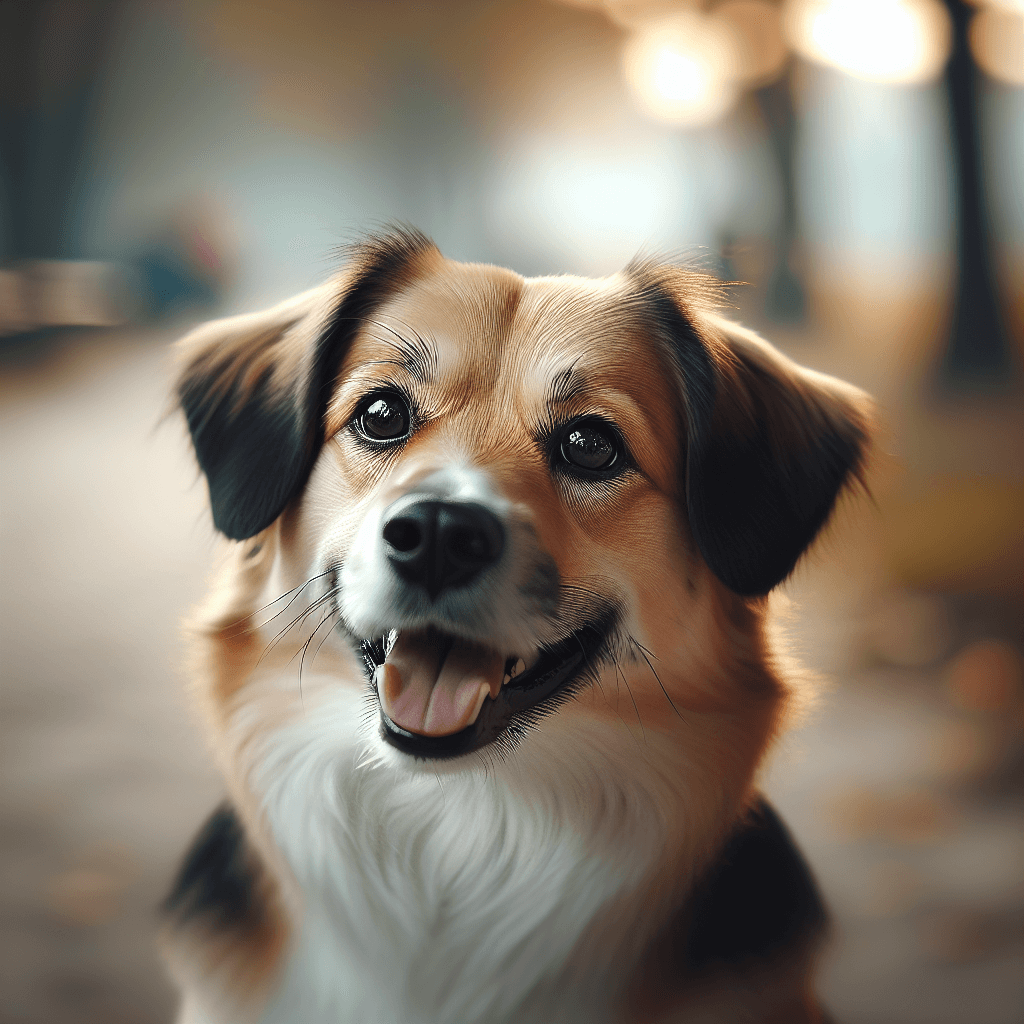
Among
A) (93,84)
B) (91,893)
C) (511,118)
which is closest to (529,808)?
(91,893)

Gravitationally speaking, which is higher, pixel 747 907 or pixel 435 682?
pixel 435 682

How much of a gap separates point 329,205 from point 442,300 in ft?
1.48

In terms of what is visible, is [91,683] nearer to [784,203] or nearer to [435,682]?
[435,682]

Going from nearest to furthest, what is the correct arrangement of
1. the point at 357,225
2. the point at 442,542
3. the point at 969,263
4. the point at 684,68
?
the point at 442,542 → the point at 357,225 → the point at 684,68 → the point at 969,263

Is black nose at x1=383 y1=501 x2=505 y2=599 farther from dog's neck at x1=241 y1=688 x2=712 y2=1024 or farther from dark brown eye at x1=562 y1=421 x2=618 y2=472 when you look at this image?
dog's neck at x1=241 y1=688 x2=712 y2=1024

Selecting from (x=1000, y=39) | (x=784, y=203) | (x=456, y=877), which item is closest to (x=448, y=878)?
(x=456, y=877)

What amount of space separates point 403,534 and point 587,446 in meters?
0.29

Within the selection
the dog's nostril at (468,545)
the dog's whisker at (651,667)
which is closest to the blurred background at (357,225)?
the dog's whisker at (651,667)

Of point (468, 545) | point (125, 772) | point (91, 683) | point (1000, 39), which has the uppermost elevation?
point (1000, 39)

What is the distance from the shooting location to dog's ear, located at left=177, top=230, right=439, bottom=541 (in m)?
1.09

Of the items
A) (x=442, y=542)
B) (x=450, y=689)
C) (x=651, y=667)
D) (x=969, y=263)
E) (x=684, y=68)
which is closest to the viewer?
(x=442, y=542)

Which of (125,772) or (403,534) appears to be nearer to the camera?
(403,534)

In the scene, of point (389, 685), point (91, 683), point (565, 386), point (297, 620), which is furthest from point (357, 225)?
point (91, 683)

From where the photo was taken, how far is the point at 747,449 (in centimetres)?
110
